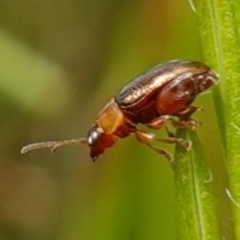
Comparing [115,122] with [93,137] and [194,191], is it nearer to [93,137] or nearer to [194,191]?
[93,137]

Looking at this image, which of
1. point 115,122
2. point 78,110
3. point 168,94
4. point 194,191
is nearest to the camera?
point 194,191

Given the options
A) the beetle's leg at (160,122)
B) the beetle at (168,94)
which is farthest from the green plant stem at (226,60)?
the beetle's leg at (160,122)

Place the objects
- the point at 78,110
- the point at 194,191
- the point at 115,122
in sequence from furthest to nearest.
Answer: the point at 78,110
the point at 115,122
the point at 194,191

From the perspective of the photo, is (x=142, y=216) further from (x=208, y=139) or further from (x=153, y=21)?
(x=153, y=21)

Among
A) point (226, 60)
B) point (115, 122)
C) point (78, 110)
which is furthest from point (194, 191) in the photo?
point (78, 110)

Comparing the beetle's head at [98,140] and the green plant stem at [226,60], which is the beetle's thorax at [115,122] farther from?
the green plant stem at [226,60]

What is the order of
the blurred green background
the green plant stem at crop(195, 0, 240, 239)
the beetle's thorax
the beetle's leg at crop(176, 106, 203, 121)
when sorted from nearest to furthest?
1. the green plant stem at crop(195, 0, 240, 239)
2. the beetle's leg at crop(176, 106, 203, 121)
3. the beetle's thorax
4. the blurred green background

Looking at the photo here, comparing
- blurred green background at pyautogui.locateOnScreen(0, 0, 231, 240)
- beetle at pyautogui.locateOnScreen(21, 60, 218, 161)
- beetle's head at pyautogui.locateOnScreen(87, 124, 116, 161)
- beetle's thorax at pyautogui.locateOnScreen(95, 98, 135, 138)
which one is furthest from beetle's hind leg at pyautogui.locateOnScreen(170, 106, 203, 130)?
blurred green background at pyautogui.locateOnScreen(0, 0, 231, 240)

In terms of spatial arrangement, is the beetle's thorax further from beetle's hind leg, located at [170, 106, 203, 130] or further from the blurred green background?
the blurred green background
